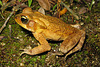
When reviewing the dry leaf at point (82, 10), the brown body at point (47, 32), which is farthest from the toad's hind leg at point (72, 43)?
the dry leaf at point (82, 10)

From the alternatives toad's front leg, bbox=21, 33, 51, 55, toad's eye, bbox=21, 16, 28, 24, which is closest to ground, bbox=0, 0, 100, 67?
toad's front leg, bbox=21, 33, 51, 55

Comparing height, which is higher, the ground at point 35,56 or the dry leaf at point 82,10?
the dry leaf at point 82,10

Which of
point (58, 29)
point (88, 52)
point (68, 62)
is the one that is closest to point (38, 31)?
point (58, 29)

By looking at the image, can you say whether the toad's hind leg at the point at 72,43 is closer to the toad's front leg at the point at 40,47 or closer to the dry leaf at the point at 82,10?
the toad's front leg at the point at 40,47

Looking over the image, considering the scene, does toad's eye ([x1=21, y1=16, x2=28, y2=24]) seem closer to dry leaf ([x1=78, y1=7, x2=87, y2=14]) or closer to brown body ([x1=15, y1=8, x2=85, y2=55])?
brown body ([x1=15, y1=8, x2=85, y2=55])

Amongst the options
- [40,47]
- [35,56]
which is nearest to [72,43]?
[40,47]

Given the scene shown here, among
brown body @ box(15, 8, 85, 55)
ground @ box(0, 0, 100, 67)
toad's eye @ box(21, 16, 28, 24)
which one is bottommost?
ground @ box(0, 0, 100, 67)

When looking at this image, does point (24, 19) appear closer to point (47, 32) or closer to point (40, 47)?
point (47, 32)
